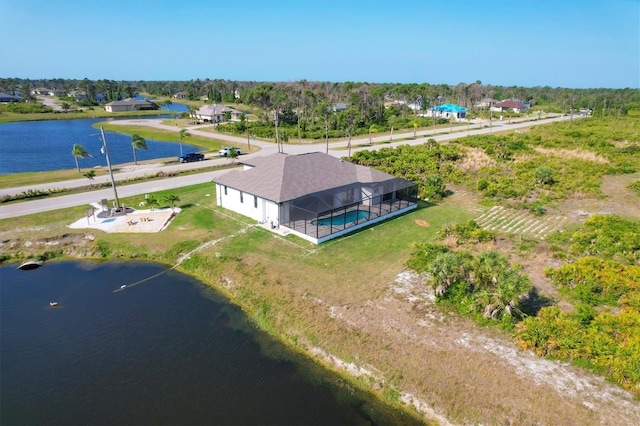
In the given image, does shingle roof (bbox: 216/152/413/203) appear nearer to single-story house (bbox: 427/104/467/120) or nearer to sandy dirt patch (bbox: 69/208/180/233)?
sandy dirt patch (bbox: 69/208/180/233)

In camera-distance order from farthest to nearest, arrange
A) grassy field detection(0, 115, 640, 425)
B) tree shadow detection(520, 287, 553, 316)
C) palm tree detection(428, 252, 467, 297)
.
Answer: palm tree detection(428, 252, 467, 297), tree shadow detection(520, 287, 553, 316), grassy field detection(0, 115, 640, 425)

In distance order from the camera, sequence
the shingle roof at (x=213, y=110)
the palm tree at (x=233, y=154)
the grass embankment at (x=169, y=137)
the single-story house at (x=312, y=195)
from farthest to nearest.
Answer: the shingle roof at (x=213, y=110) < the grass embankment at (x=169, y=137) < the palm tree at (x=233, y=154) < the single-story house at (x=312, y=195)

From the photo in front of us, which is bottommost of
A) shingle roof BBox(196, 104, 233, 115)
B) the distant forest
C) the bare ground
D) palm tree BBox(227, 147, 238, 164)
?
the bare ground

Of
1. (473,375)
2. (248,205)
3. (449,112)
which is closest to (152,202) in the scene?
(248,205)

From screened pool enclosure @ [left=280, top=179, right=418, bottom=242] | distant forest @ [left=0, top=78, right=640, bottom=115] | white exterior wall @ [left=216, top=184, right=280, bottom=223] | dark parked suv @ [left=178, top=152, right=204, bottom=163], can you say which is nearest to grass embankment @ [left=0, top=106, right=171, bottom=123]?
distant forest @ [left=0, top=78, right=640, bottom=115]

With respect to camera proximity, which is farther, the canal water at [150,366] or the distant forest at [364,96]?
the distant forest at [364,96]

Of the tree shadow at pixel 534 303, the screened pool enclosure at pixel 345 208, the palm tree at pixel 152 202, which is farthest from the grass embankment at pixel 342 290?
the tree shadow at pixel 534 303

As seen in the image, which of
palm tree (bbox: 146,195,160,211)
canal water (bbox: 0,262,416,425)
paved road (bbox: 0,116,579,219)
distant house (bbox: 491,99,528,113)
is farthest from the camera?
distant house (bbox: 491,99,528,113)

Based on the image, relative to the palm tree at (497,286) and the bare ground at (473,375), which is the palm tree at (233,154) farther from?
the palm tree at (497,286)
